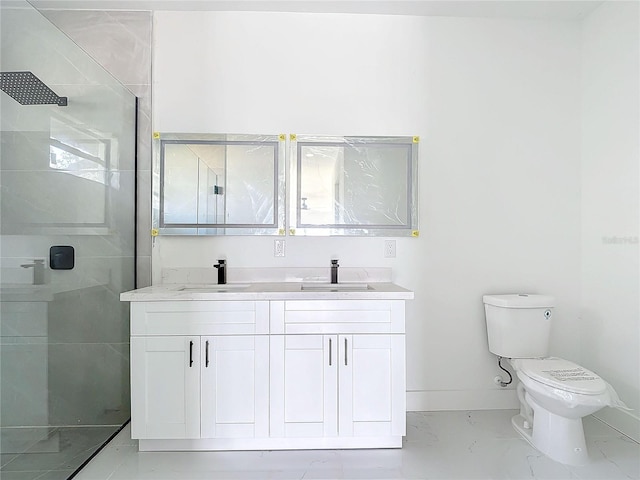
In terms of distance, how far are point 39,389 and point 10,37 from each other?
4.71 ft

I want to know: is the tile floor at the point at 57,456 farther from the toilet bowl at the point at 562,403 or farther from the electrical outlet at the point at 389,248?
the toilet bowl at the point at 562,403

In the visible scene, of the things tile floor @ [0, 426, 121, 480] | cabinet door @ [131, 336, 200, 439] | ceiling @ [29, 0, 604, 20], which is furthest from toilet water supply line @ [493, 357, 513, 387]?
tile floor @ [0, 426, 121, 480]

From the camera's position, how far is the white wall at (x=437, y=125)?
2320 mm

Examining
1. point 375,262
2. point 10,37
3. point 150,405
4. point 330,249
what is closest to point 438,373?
point 375,262

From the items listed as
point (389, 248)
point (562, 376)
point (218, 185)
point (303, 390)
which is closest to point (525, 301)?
point (562, 376)

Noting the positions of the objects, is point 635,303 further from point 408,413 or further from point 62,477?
point 62,477

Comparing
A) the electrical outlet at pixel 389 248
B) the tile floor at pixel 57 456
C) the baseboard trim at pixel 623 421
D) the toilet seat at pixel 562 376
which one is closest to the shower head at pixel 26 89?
the tile floor at pixel 57 456

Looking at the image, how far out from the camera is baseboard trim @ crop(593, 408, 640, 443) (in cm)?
201

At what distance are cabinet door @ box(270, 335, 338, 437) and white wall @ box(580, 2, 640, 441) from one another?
1712 mm

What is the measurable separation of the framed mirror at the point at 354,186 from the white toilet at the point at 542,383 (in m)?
0.76

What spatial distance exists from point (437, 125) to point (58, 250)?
225cm

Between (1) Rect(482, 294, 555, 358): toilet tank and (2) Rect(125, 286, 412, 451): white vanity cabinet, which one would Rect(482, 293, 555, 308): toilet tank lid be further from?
(2) Rect(125, 286, 412, 451): white vanity cabinet

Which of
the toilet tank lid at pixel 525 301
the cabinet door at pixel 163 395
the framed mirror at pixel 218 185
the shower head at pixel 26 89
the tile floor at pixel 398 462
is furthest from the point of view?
the framed mirror at pixel 218 185

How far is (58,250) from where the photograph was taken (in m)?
1.64
